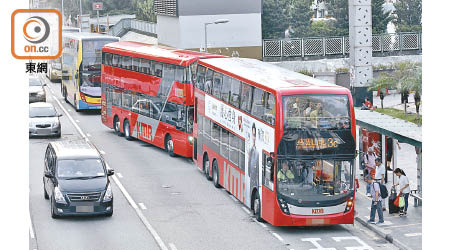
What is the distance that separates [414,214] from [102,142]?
714 inches

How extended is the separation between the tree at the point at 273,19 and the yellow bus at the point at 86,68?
30.8 meters

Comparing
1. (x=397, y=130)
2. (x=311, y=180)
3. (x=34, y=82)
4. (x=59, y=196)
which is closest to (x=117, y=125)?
(x=34, y=82)

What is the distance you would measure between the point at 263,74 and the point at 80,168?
594 centimetres

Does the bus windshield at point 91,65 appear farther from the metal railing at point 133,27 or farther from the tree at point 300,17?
the tree at point 300,17

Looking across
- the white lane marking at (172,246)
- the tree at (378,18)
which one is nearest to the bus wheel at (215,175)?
the white lane marking at (172,246)

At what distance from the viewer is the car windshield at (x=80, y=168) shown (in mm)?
24328

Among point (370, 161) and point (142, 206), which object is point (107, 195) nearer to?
point (142, 206)

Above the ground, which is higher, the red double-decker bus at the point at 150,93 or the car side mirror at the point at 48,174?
the red double-decker bus at the point at 150,93

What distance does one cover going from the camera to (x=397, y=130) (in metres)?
24.8

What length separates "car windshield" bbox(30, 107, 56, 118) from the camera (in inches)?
1564

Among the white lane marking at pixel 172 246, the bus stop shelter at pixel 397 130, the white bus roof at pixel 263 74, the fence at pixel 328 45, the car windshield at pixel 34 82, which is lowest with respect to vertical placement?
the white lane marking at pixel 172 246

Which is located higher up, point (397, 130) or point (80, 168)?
point (397, 130)

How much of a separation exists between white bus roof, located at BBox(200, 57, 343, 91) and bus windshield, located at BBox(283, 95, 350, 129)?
26.2 inches

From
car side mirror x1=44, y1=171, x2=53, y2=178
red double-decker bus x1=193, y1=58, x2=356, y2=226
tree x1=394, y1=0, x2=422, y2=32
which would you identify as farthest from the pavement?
tree x1=394, y1=0, x2=422, y2=32
